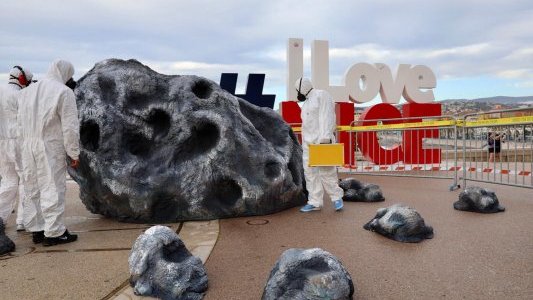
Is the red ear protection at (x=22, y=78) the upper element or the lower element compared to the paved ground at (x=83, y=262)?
upper

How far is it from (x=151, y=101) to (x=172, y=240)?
2.82m

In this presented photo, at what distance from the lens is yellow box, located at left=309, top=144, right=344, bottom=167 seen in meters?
5.53

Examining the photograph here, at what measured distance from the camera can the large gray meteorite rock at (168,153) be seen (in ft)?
17.3

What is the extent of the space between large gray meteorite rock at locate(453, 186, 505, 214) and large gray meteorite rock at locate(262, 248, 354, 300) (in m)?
3.63

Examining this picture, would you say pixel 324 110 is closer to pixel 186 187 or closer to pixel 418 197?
pixel 186 187

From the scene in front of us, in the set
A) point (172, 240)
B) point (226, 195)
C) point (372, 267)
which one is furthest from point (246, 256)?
point (226, 195)

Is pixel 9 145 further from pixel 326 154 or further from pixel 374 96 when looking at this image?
pixel 374 96

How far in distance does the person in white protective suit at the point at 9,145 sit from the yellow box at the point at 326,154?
3.54 metres

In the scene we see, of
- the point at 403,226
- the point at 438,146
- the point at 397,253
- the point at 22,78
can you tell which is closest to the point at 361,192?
the point at 403,226

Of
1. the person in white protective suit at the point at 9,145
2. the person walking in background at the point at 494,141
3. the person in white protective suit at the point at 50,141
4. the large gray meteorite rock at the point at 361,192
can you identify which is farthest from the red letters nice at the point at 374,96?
the person in white protective suit at the point at 50,141

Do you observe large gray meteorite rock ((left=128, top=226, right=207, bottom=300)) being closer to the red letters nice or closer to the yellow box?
the yellow box

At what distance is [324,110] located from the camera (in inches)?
224

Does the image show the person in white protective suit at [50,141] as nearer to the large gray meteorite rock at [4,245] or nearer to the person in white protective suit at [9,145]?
the large gray meteorite rock at [4,245]

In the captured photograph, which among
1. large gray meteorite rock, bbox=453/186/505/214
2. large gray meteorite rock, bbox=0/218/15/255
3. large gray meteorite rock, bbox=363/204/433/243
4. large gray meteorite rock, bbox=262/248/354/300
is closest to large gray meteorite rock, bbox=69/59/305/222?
large gray meteorite rock, bbox=0/218/15/255
